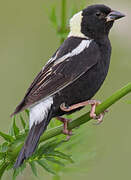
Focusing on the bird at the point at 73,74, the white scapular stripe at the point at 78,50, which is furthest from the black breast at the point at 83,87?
the white scapular stripe at the point at 78,50

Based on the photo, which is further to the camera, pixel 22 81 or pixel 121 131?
pixel 22 81

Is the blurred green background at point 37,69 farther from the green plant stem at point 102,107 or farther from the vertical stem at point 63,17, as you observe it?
the green plant stem at point 102,107

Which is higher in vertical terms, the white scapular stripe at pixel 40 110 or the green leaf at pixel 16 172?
the white scapular stripe at pixel 40 110

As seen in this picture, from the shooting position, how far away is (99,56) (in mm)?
2934

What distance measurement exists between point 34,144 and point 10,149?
106 millimetres

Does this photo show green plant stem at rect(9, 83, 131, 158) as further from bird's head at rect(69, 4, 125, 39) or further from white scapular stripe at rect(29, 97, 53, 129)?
bird's head at rect(69, 4, 125, 39)

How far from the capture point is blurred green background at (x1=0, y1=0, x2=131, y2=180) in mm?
3450

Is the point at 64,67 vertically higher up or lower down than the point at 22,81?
higher up

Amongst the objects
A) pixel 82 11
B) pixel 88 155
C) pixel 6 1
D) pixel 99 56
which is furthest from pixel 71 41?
Answer: pixel 6 1

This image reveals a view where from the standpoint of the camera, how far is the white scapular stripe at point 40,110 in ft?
8.46

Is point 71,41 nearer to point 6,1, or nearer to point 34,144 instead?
point 34,144

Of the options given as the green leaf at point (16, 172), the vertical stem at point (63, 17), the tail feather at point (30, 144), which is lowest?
the green leaf at point (16, 172)

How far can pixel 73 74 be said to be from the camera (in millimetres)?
2785

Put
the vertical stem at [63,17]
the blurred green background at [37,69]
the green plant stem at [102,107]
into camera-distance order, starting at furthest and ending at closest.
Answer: the blurred green background at [37,69], the vertical stem at [63,17], the green plant stem at [102,107]
